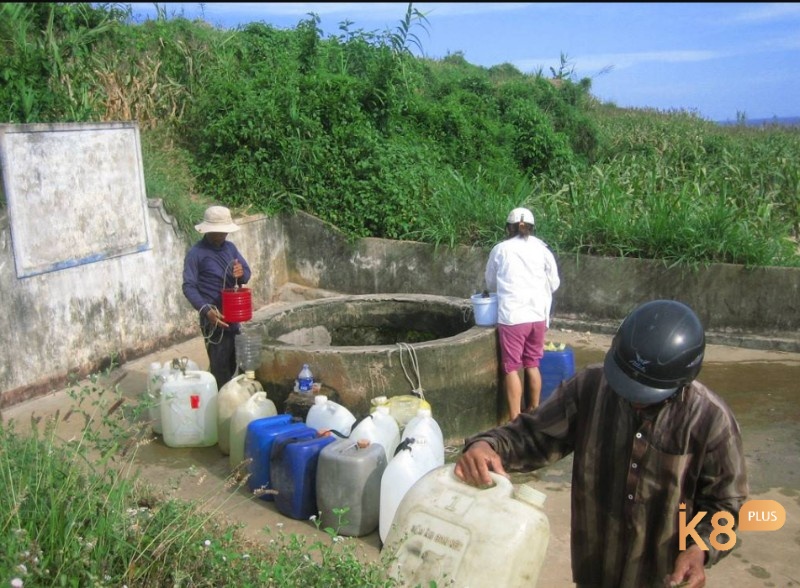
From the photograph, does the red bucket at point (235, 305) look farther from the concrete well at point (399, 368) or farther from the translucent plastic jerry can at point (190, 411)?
the translucent plastic jerry can at point (190, 411)

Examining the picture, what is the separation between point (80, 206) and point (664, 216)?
243 inches

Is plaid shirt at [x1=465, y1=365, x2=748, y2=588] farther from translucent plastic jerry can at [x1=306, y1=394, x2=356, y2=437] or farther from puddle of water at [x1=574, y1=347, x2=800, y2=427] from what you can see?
puddle of water at [x1=574, y1=347, x2=800, y2=427]

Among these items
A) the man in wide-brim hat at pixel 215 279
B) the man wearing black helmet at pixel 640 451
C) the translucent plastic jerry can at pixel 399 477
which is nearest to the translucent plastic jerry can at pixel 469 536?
the man wearing black helmet at pixel 640 451

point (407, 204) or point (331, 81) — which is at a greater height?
point (331, 81)

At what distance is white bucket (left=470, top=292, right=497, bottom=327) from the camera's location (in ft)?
21.4

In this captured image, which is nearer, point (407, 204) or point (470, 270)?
point (470, 270)

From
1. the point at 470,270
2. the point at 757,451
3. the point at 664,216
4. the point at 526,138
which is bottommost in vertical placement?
the point at 757,451

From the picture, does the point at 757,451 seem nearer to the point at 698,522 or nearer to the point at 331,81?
the point at 698,522

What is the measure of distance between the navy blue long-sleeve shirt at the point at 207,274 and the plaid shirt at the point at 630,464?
419cm

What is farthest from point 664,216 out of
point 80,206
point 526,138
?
point 80,206

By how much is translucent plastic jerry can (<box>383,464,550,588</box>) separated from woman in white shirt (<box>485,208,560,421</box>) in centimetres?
374

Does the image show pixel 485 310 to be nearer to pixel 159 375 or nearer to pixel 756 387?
pixel 159 375

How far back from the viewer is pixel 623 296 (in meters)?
9.21

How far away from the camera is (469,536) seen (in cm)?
242
